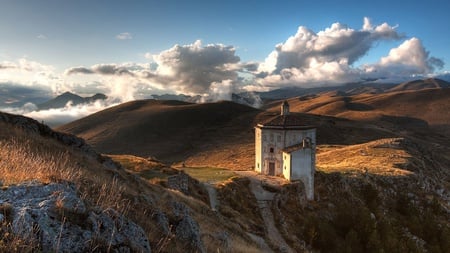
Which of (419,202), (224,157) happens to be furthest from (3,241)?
(224,157)

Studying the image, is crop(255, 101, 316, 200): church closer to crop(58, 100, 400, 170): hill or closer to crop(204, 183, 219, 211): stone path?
crop(204, 183, 219, 211): stone path

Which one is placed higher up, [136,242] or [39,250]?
[39,250]

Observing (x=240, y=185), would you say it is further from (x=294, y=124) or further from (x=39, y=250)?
(x=39, y=250)

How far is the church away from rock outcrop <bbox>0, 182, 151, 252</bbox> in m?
37.3

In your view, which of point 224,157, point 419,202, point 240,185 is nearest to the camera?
point 240,185

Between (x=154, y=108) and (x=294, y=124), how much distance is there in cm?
13253

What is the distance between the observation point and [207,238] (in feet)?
39.9

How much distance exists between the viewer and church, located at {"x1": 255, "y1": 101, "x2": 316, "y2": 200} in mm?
42219

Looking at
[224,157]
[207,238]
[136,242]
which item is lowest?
A: [224,157]

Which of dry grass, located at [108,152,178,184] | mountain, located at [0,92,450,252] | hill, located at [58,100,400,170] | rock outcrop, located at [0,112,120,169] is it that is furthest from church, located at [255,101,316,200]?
hill, located at [58,100,400,170]

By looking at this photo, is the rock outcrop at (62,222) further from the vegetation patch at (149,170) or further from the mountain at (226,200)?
the vegetation patch at (149,170)

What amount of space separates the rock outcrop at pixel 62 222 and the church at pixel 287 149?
37.3 metres

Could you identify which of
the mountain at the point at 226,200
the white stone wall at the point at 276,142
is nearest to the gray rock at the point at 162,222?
the mountain at the point at 226,200

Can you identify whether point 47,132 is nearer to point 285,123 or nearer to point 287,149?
point 287,149
